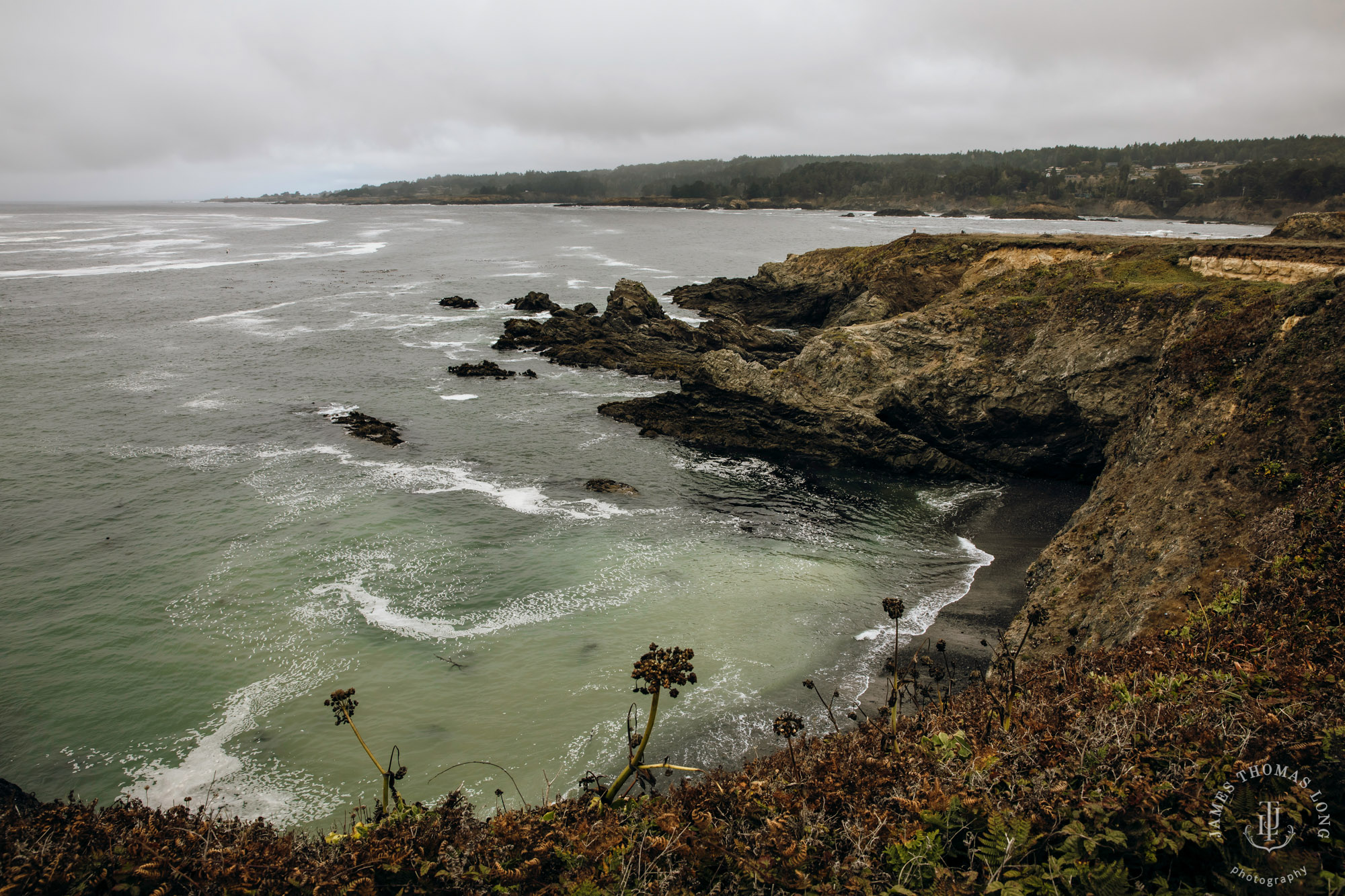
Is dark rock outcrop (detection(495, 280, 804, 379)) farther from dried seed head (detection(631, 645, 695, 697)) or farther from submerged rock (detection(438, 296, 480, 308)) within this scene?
dried seed head (detection(631, 645, 695, 697))

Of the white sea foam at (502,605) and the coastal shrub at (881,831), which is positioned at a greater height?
the coastal shrub at (881,831)

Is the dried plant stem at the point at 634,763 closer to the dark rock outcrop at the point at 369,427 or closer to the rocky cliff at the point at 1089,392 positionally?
the rocky cliff at the point at 1089,392

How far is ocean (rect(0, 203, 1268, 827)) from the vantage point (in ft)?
37.6

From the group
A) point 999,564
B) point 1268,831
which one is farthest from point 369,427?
point 1268,831

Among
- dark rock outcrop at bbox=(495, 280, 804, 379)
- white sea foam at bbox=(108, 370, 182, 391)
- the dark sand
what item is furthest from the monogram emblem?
white sea foam at bbox=(108, 370, 182, 391)

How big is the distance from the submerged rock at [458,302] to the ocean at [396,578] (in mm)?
18067

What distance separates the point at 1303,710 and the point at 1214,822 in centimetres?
171

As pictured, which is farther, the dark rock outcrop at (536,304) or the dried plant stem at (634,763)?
the dark rock outcrop at (536,304)

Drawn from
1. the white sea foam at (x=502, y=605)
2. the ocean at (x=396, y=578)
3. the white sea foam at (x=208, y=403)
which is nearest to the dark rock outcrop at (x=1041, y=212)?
the ocean at (x=396, y=578)

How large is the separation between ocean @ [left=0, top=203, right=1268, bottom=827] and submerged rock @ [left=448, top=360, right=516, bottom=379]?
1.80m

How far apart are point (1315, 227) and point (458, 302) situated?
54.4 meters

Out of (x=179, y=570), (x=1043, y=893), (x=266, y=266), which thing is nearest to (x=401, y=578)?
(x=179, y=570)

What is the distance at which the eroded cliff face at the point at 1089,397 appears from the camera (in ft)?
36.0

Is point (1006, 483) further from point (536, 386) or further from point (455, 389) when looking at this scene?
point (455, 389)
